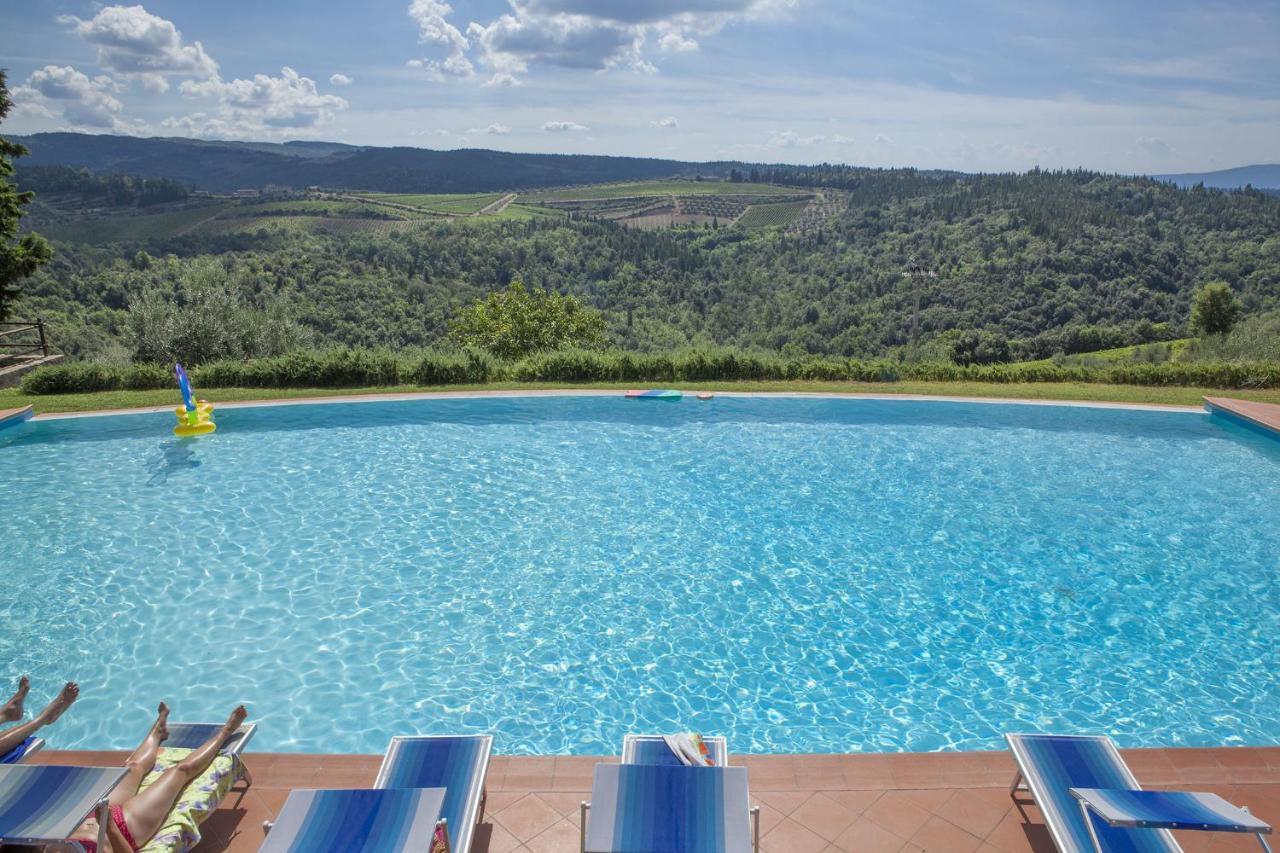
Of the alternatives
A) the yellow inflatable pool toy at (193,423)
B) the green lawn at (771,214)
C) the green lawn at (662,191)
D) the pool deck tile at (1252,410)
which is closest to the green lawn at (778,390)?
the pool deck tile at (1252,410)

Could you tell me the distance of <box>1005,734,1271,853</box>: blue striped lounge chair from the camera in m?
3.15

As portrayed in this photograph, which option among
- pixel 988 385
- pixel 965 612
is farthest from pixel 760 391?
pixel 965 612

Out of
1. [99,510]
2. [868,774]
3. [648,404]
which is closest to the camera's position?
[868,774]

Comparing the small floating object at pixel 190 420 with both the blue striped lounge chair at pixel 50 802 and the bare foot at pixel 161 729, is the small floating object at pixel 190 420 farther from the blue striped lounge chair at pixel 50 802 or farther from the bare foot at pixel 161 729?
the blue striped lounge chair at pixel 50 802

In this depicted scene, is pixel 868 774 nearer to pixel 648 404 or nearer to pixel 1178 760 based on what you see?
pixel 1178 760

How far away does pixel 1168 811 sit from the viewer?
3229 mm

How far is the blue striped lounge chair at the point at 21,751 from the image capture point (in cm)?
403

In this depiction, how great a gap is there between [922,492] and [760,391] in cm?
591

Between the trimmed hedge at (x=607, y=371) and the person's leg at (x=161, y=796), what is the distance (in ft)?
43.3

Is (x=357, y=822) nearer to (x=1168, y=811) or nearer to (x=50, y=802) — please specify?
(x=50, y=802)

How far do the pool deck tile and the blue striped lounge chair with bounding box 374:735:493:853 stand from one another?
1428 centimetres

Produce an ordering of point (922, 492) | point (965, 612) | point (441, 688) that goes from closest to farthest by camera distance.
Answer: point (441, 688) → point (965, 612) → point (922, 492)

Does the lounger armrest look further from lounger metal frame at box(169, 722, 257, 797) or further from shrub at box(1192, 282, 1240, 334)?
shrub at box(1192, 282, 1240, 334)

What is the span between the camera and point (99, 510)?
371 inches
